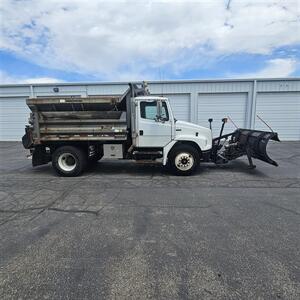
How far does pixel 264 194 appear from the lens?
5359 millimetres

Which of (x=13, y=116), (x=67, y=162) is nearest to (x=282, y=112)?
(x=67, y=162)

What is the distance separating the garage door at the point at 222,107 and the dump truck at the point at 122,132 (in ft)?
30.9

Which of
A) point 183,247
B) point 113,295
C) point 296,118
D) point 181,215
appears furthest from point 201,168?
point 296,118

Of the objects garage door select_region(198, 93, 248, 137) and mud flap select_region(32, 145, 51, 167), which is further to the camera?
garage door select_region(198, 93, 248, 137)

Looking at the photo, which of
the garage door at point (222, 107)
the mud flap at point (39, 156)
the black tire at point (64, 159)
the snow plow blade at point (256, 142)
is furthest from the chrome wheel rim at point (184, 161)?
the garage door at point (222, 107)

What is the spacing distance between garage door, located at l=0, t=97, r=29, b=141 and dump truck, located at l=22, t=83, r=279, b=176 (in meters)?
12.3

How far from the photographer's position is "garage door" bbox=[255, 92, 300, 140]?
16.1 m

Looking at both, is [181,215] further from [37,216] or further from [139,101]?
[139,101]

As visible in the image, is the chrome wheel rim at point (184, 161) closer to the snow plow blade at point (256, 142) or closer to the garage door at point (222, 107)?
the snow plow blade at point (256, 142)

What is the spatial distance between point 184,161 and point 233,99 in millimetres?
11083

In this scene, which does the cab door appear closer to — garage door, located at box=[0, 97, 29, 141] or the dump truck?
the dump truck

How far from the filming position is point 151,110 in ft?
23.1

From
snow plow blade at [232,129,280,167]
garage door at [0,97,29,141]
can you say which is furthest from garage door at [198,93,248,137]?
garage door at [0,97,29,141]

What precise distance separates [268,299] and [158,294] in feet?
3.48
